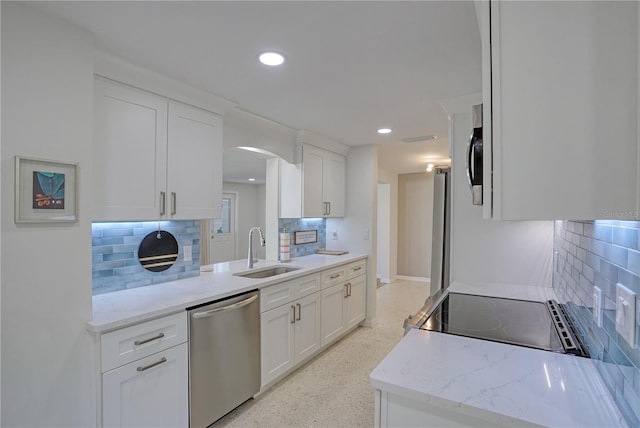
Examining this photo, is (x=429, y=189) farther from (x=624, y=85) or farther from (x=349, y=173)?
(x=624, y=85)

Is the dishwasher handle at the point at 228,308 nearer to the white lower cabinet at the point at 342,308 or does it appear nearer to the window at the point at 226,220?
the white lower cabinet at the point at 342,308

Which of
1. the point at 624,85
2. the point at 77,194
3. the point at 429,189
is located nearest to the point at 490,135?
the point at 624,85

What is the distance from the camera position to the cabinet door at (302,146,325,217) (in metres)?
3.55

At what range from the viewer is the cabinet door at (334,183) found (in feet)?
12.8

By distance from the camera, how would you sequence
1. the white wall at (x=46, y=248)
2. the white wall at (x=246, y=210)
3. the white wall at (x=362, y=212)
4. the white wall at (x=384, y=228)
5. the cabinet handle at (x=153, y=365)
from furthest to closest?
Result: the white wall at (x=246, y=210), the white wall at (x=384, y=228), the white wall at (x=362, y=212), the cabinet handle at (x=153, y=365), the white wall at (x=46, y=248)

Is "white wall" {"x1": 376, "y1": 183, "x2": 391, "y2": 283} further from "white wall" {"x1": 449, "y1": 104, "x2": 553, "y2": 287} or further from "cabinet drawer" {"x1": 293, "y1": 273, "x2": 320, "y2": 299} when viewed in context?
"white wall" {"x1": 449, "y1": 104, "x2": 553, "y2": 287}

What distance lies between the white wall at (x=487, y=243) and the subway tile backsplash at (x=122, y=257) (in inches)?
84.0

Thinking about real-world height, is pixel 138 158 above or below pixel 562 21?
below

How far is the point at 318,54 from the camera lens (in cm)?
177

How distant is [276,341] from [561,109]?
7.97 feet

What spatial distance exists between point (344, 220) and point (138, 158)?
2.73m

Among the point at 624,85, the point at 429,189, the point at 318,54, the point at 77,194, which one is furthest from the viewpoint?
the point at 429,189

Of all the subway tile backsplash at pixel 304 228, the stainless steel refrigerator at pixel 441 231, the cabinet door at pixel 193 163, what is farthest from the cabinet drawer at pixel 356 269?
the cabinet door at pixel 193 163

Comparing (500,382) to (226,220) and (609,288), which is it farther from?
(226,220)
